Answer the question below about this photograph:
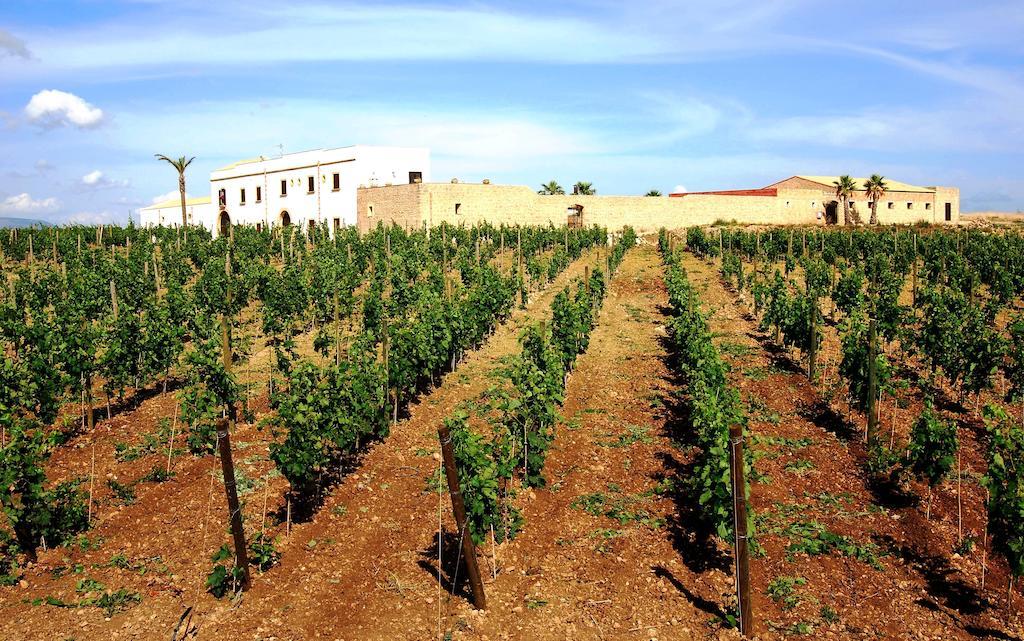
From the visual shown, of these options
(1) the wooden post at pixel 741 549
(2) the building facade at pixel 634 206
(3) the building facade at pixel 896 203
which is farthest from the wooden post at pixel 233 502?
(3) the building facade at pixel 896 203

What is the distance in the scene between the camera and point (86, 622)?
679 centimetres

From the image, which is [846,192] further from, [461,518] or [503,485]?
[461,518]

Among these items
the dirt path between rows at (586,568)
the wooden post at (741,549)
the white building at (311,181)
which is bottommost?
the dirt path between rows at (586,568)

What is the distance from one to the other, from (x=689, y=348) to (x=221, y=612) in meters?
9.75

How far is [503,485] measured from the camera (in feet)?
32.0

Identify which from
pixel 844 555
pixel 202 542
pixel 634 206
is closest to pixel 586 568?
pixel 844 555

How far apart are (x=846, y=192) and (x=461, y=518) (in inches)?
2075

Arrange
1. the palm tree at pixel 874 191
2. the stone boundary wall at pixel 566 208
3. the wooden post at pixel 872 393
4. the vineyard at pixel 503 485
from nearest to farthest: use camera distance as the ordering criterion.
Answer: the vineyard at pixel 503 485 → the wooden post at pixel 872 393 → the stone boundary wall at pixel 566 208 → the palm tree at pixel 874 191

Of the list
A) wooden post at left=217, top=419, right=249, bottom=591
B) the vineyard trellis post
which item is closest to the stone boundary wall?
the vineyard trellis post

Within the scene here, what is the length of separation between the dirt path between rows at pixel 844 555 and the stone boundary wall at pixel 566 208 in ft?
94.5

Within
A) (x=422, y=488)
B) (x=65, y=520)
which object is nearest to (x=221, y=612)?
(x=65, y=520)

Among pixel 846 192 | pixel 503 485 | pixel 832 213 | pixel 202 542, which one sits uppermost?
pixel 846 192

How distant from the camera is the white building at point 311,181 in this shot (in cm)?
4147

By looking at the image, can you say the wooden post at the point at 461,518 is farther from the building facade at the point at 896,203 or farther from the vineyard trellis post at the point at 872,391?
the building facade at the point at 896,203
